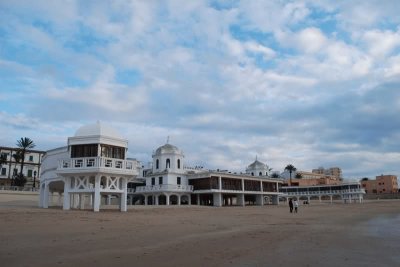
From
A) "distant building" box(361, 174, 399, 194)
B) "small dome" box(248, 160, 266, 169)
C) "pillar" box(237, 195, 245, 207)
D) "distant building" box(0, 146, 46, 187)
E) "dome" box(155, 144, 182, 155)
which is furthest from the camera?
"distant building" box(361, 174, 399, 194)

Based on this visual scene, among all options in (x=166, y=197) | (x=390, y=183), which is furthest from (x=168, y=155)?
(x=390, y=183)

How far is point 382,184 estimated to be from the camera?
148125mm

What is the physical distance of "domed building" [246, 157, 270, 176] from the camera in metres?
92.8

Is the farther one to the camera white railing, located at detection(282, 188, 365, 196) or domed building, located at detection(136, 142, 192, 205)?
white railing, located at detection(282, 188, 365, 196)

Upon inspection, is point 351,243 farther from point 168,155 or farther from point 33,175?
point 33,175

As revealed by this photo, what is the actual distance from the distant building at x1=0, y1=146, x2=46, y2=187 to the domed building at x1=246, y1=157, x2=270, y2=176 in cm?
4977

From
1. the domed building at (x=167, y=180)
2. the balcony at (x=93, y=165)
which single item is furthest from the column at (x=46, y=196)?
the domed building at (x=167, y=180)

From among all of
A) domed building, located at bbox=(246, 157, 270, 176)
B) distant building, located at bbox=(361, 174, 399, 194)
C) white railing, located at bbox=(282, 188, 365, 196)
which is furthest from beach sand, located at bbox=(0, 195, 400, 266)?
distant building, located at bbox=(361, 174, 399, 194)

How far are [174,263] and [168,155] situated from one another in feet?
177

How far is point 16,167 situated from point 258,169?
188 feet

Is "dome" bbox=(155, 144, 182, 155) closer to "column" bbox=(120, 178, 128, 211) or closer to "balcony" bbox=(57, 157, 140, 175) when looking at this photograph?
"column" bbox=(120, 178, 128, 211)

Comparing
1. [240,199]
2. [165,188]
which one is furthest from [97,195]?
[240,199]

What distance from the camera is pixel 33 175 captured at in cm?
8906

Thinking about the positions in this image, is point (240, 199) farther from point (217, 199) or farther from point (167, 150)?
point (167, 150)
